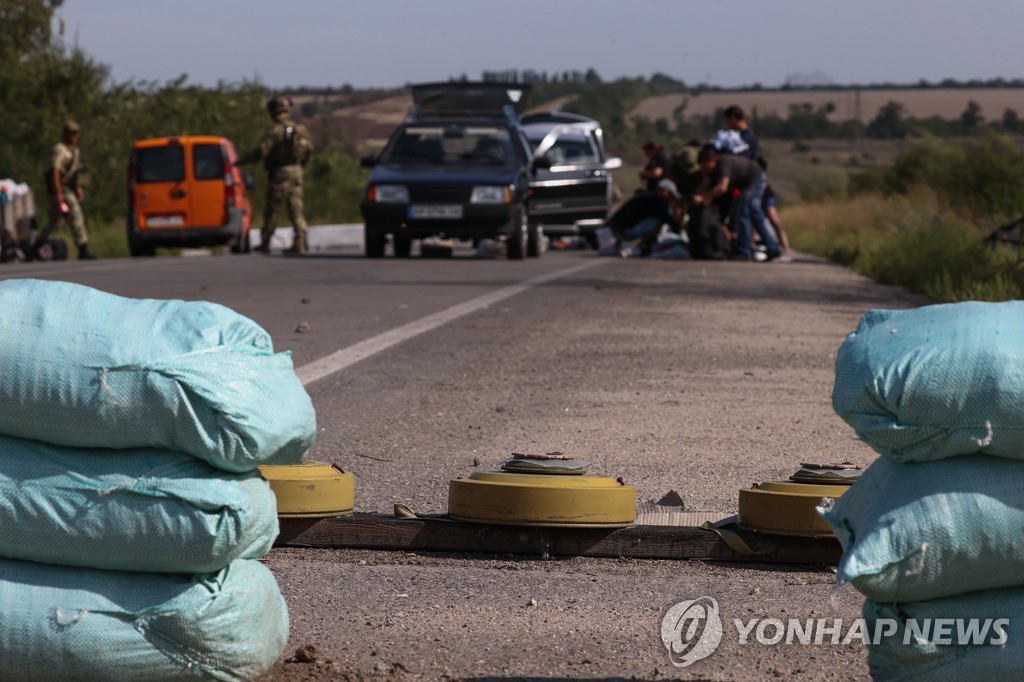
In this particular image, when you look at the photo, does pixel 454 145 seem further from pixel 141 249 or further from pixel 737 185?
pixel 141 249

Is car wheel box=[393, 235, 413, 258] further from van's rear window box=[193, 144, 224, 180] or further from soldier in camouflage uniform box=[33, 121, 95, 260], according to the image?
soldier in camouflage uniform box=[33, 121, 95, 260]

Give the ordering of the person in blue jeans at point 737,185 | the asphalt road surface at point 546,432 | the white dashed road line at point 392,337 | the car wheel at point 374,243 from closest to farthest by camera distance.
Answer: the asphalt road surface at point 546,432 < the white dashed road line at point 392,337 < the car wheel at point 374,243 < the person in blue jeans at point 737,185

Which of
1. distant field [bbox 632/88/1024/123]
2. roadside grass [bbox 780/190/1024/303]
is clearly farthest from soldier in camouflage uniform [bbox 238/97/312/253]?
distant field [bbox 632/88/1024/123]

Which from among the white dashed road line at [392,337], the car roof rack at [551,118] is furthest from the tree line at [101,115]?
the white dashed road line at [392,337]

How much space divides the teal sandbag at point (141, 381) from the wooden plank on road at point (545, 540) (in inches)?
50.4

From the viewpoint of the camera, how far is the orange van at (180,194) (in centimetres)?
2394

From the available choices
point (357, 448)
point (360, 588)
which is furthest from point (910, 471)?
point (357, 448)

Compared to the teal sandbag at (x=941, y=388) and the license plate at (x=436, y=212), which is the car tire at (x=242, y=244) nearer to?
the license plate at (x=436, y=212)

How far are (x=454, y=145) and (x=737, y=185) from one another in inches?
149

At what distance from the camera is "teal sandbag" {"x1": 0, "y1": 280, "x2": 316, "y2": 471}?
2852 mm

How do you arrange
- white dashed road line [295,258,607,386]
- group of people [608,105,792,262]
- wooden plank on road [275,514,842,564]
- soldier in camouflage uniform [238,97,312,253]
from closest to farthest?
wooden plank on road [275,514,842,564]
white dashed road line [295,258,607,386]
group of people [608,105,792,262]
soldier in camouflage uniform [238,97,312,253]

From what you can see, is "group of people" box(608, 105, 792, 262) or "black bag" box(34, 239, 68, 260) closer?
"group of people" box(608, 105, 792, 262)

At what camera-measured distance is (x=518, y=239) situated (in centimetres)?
2089

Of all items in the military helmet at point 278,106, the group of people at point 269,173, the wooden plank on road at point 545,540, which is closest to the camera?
the wooden plank on road at point 545,540
